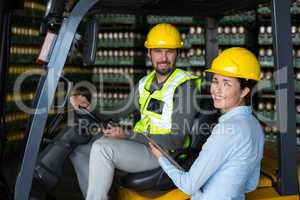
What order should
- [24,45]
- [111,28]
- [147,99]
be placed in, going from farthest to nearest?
[111,28] < [24,45] < [147,99]

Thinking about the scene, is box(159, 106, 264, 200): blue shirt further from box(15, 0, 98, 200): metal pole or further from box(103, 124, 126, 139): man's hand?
box(15, 0, 98, 200): metal pole

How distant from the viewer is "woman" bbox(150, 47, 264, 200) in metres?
2.54

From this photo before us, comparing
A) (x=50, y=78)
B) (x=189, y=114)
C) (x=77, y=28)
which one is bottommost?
(x=189, y=114)

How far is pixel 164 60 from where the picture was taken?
11.8 ft

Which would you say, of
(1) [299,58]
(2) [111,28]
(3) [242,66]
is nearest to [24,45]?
(2) [111,28]

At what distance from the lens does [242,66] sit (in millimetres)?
2711

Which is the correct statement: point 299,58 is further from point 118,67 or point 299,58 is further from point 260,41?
point 118,67

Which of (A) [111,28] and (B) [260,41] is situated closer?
(B) [260,41]

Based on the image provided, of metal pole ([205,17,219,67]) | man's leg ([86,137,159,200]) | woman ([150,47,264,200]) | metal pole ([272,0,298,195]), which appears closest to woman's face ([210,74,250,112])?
woman ([150,47,264,200])

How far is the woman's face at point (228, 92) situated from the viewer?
265 cm

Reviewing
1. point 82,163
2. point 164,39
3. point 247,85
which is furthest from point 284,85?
point 82,163

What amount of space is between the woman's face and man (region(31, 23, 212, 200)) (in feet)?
2.13

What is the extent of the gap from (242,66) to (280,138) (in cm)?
61

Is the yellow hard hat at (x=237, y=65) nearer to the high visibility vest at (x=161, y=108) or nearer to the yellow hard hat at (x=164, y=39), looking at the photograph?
the high visibility vest at (x=161, y=108)
